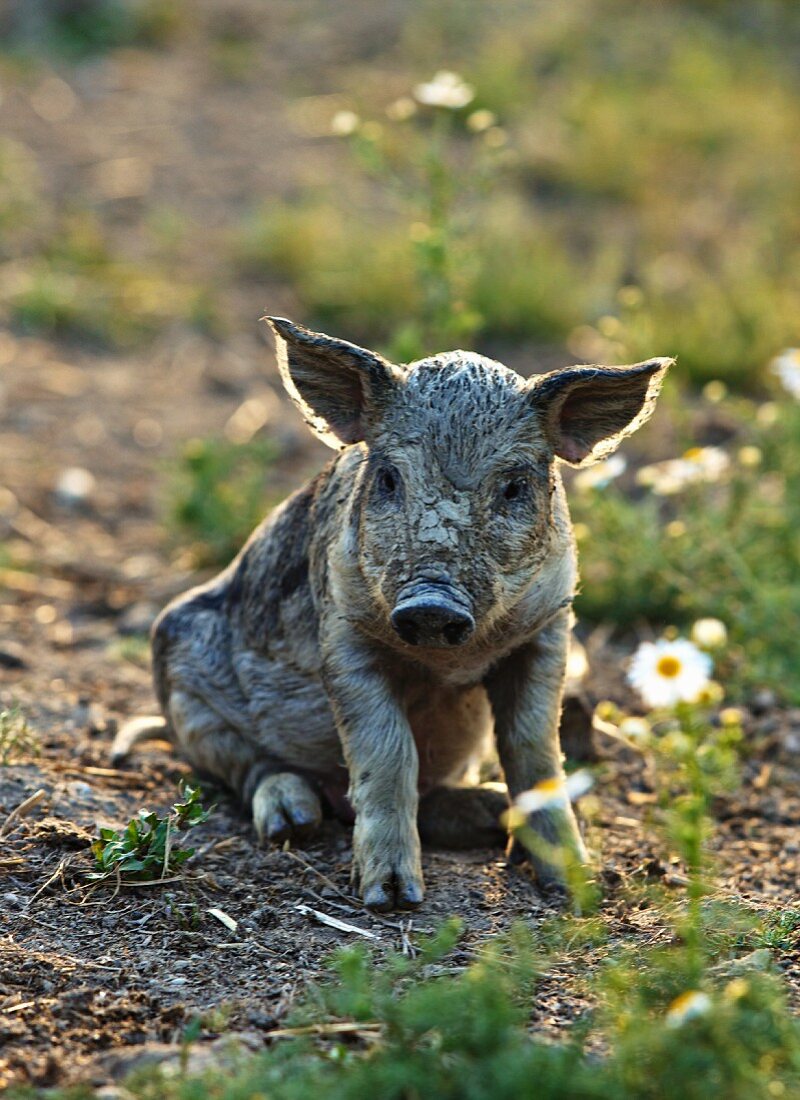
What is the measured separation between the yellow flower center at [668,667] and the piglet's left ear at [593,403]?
1025 mm

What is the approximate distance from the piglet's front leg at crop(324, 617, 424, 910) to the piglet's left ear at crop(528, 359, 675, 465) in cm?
84

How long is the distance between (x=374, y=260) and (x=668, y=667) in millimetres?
7212

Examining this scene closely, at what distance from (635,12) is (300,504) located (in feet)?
40.0

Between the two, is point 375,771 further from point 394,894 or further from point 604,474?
point 604,474

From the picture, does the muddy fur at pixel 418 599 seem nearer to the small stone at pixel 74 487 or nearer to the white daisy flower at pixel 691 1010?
the white daisy flower at pixel 691 1010

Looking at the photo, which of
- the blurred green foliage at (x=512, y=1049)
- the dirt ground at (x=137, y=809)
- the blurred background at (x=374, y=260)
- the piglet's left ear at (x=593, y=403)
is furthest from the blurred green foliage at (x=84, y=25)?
the blurred green foliage at (x=512, y=1049)

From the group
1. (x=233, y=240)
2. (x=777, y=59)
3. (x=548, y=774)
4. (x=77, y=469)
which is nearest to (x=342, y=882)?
(x=548, y=774)

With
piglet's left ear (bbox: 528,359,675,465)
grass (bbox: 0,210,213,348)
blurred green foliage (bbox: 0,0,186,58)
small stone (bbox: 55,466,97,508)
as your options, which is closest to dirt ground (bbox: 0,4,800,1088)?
small stone (bbox: 55,466,97,508)

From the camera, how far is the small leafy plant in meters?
4.25

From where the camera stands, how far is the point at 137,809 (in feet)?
16.3

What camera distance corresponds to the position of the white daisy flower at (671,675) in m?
3.50

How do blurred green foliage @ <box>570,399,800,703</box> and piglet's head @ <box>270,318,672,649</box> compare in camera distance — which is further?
blurred green foliage @ <box>570,399,800,703</box>

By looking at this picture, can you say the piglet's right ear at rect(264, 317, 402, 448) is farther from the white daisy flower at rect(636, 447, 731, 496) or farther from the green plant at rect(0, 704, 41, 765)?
the white daisy flower at rect(636, 447, 731, 496)

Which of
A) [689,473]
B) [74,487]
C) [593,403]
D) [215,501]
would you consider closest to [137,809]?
[593,403]
